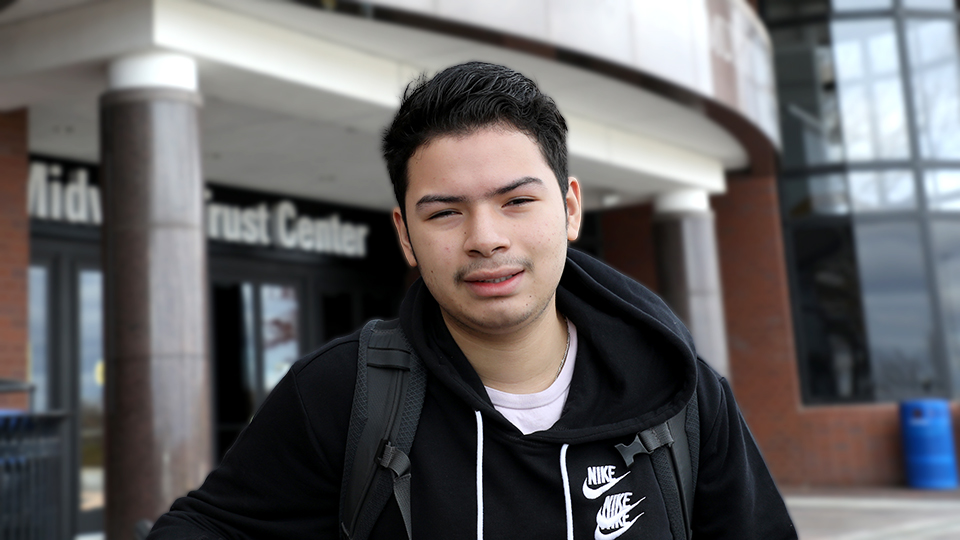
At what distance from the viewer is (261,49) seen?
22.2 feet

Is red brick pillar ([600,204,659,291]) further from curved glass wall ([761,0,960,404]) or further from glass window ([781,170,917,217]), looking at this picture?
glass window ([781,170,917,217])

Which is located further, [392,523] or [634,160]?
[634,160]

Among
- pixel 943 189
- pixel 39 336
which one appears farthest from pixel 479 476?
pixel 943 189

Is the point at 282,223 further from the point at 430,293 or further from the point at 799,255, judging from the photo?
the point at 430,293

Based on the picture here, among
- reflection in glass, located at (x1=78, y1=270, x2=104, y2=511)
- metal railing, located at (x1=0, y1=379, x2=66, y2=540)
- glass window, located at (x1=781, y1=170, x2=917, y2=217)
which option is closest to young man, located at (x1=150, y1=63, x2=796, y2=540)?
metal railing, located at (x1=0, y1=379, x2=66, y2=540)

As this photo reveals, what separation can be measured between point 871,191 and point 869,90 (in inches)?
57.0

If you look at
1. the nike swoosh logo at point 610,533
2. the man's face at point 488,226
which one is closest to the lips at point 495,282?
the man's face at point 488,226

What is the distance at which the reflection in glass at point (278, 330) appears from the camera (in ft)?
38.4

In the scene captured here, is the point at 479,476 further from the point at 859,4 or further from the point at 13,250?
the point at 859,4

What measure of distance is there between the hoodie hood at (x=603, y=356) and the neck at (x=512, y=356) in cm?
4

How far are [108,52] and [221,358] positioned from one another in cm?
573

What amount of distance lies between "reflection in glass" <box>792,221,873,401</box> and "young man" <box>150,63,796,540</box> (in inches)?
474

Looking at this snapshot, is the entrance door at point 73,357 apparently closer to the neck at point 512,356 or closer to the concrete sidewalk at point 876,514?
the concrete sidewalk at point 876,514

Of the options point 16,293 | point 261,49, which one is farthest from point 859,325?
point 16,293
